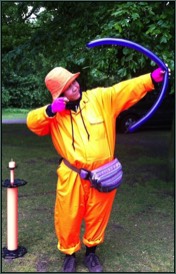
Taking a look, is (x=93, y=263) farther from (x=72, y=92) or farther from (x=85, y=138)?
(x=72, y=92)

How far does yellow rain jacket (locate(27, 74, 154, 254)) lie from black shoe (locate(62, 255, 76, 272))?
0.29 m

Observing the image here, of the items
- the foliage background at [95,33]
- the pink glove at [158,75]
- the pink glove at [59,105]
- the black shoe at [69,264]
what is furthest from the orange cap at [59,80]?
the black shoe at [69,264]

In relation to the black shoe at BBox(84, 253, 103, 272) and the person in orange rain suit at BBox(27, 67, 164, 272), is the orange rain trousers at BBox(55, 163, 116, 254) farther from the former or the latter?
the black shoe at BBox(84, 253, 103, 272)

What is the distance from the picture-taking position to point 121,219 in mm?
4750

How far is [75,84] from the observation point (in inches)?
124

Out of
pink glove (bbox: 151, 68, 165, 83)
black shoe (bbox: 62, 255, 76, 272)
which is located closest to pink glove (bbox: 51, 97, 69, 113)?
pink glove (bbox: 151, 68, 165, 83)

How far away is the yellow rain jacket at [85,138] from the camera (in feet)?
10.2

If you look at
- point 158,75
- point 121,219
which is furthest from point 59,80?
point 121,219

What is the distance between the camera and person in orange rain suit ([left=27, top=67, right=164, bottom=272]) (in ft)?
10.2

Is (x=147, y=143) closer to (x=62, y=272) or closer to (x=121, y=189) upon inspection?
(x=121, y=189)

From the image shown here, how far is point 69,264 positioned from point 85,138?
46.4 inches

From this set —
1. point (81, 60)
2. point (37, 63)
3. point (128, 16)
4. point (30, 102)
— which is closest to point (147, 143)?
point (37, 63)

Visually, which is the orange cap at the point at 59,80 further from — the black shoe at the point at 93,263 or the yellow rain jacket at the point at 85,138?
the black shoe at the point at 93,263

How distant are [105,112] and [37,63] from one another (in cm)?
402
